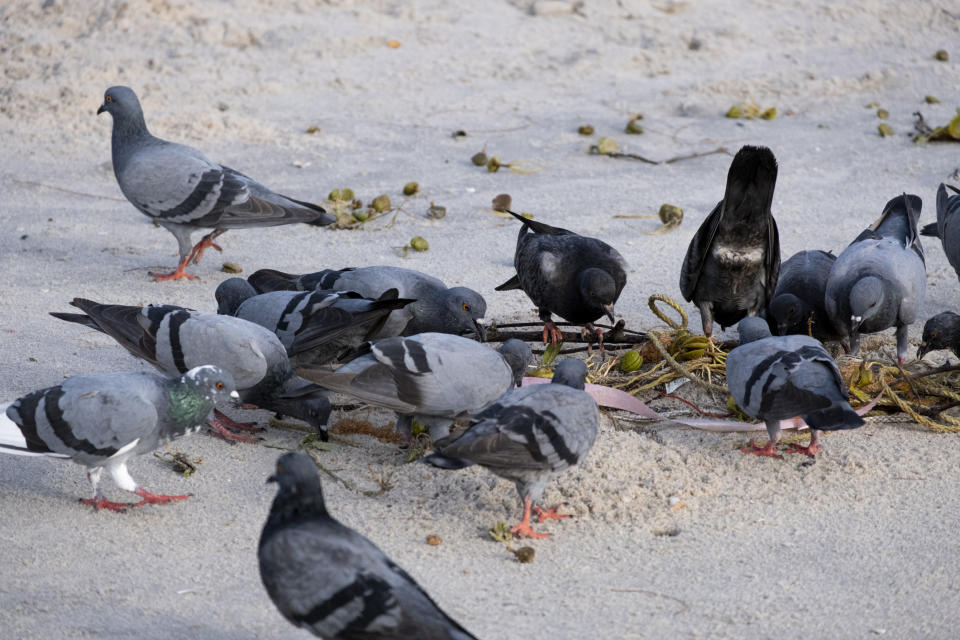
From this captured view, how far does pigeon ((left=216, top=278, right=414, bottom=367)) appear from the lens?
185 inches

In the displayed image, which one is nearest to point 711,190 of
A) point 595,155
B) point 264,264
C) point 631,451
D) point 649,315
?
point 595,155

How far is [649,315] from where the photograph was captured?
5.93 m

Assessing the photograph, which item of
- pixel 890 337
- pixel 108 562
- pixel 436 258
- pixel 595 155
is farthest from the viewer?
pixel 595 155

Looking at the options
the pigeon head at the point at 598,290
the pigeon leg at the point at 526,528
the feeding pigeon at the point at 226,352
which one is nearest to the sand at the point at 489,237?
the pigeon leg at the point at 526,528

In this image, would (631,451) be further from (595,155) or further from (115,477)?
(595,155)

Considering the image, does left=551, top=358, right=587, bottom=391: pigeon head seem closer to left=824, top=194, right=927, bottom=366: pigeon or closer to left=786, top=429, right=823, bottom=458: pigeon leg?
left=786, top=429, right=823, bottom=458: pigeon leg

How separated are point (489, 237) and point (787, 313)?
2341 mm

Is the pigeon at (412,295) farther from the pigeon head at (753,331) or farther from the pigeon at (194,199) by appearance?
the pigeon head at (753,331)

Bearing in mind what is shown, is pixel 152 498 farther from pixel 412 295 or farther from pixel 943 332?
pixel 943 332

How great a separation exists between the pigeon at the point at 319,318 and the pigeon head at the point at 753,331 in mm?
1514

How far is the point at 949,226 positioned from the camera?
5945 millimetres

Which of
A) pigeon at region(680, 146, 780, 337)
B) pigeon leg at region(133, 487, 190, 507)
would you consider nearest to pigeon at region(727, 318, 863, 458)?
pigeon at region(680, 146, 780, 337)

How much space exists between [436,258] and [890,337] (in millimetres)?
2682

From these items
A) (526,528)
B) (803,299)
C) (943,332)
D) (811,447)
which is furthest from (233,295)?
(943,332)
